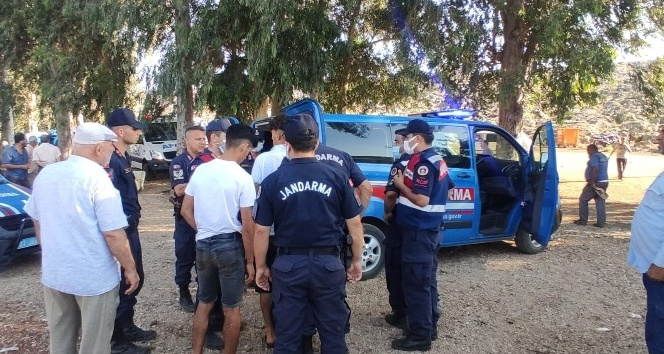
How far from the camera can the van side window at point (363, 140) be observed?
526cm

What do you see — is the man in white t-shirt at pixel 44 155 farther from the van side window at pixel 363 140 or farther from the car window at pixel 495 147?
the car window at pixel 495 147

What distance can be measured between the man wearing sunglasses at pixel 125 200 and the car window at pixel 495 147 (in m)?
4.03

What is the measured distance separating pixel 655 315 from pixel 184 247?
3600 mm

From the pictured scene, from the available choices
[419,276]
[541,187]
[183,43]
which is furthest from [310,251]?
[183,43]

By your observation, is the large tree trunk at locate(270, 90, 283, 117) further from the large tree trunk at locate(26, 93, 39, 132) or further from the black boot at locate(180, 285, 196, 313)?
the large tree trunk at locate(26, 93, 39, 132)

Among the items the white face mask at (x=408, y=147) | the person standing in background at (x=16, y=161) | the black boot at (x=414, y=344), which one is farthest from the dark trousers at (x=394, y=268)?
the person standing in background at (x=16, y=161)

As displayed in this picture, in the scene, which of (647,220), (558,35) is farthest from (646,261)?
(558,35)

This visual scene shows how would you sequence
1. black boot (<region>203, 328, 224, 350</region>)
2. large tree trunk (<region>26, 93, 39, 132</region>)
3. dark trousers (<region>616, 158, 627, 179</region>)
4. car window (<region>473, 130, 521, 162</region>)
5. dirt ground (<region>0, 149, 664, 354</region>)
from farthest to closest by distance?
large tree trunk (<region>26, 93, 39, 132</region>) < dark trousers (<region>616, 158, 627, 179</region>) < car window (<region>473, 130, 521, 162</region>) < dirt ground (<region>0, 149, 664, 354</region>) < black boot (<region>203, 328, 224, 350</region>)

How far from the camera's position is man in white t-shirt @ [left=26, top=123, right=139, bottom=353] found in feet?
8.63

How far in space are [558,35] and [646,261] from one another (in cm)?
733

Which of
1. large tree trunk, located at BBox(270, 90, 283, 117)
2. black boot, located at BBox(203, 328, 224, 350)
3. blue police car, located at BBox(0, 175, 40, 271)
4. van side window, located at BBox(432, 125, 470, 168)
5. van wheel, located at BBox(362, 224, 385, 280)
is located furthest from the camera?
large tree trunk, located at BBox(270, 90, 283, 117)

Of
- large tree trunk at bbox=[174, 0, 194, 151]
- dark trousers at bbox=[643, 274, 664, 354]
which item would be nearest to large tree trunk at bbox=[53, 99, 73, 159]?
large tree trunk at bbox=[174, 0, 194, 151]

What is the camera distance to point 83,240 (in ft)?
8.73

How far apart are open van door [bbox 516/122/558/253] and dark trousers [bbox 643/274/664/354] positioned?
2.80 meters
